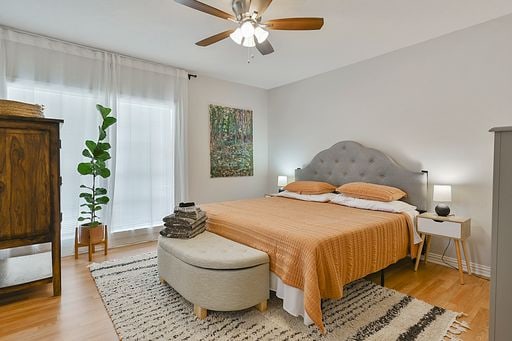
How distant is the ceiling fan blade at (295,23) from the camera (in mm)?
2123

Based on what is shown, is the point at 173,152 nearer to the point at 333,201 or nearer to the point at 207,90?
the point at 207,90

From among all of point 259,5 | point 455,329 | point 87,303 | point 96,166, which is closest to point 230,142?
point 96,166

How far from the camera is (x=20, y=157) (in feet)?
7.12

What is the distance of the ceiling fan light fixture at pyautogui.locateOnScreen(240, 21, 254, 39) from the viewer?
7.02 ft

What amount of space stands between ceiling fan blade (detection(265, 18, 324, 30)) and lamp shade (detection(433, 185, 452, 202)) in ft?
6.79

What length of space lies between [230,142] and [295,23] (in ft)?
9.29

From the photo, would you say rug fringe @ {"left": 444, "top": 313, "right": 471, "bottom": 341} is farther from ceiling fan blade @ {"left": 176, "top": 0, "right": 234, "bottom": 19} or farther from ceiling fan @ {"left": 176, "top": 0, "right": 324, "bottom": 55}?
ceiling fan blade @ {"left": 176, "top": 0, "right": 234, "bottom": 19}


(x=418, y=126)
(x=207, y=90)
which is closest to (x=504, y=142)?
(x=418, y=126)

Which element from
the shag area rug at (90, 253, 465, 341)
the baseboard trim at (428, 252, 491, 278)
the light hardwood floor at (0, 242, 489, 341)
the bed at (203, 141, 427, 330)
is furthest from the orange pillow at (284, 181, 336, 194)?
the shag area rug at (90, 253, 465, 341)

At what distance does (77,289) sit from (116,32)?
2643mm

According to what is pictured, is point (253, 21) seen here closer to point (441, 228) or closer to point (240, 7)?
point (240, 7)

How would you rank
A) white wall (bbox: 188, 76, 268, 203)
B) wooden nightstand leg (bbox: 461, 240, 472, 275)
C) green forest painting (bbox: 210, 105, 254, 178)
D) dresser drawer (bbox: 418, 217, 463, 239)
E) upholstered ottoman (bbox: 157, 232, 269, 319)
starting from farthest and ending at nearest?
green forest painting (bbox: 210, 105, 254, 178) → white wall (bbox: 188, 76, 268, 203) → wooden nightstand leg (bbox: 461, 240, 472, 275) → dresser drawer (bbox: 418, 217, 463, 239) → upholstered ottoman (bbox: 157, 232, 269, 319)

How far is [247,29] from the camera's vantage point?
2.16 metres

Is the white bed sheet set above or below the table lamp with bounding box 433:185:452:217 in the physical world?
below
